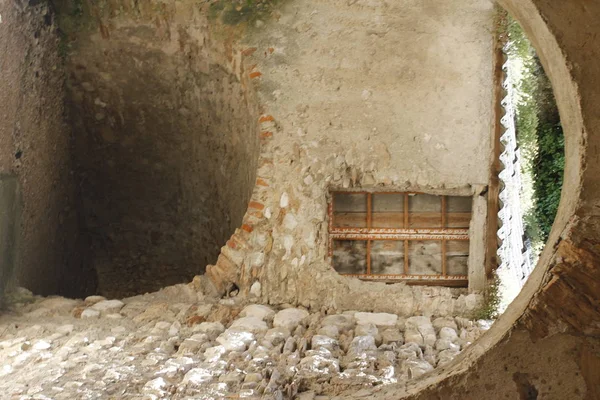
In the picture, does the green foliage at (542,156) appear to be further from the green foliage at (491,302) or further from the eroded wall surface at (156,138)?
the eroded wall surface at (156,138)

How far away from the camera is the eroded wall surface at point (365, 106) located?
4.62 metres

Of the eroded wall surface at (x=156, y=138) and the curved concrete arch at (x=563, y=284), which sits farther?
the eroded wall surface at (x=156, y=138)

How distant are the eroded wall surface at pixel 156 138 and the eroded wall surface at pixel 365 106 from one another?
0.40 metres

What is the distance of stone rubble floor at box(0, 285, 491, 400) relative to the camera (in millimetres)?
3164

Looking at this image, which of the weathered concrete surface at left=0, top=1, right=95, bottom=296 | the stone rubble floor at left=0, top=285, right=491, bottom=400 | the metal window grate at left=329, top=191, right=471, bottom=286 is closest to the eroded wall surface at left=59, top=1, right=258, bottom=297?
the weathered concrete surface at left=0, top=1, right=95, bottom=296

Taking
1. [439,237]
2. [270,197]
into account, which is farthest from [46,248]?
[439,237]

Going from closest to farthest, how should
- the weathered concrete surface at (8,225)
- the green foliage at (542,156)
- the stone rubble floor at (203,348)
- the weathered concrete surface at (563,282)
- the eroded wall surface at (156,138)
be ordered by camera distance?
the weathered concrete surface at (563,282) < the stone rubble floor at (203,348) < the weathered concrete surface at (8,225) < the eroded wall surface at (156,138) < the green foliage at (542,156)

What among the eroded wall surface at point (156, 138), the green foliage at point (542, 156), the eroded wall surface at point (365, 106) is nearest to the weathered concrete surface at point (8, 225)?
the eroded wall surface at point (365, 106)

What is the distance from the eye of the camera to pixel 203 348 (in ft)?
12.1

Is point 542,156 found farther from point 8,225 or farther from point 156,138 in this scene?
point 8,225

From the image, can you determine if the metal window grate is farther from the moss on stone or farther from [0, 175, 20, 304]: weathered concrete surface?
[0, 175, 20, 304]: weathered concrete surface

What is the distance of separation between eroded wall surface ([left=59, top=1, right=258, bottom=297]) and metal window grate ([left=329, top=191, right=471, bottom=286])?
887 mm

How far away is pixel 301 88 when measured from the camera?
4.77m

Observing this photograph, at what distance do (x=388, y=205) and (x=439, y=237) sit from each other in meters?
0.44
